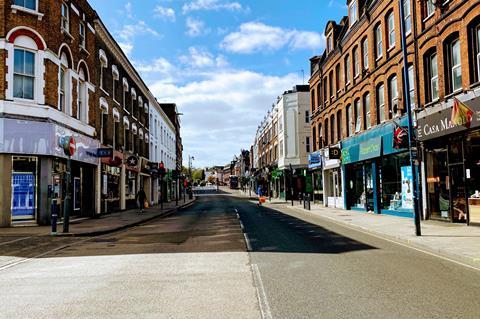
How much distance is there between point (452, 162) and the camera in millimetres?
16828

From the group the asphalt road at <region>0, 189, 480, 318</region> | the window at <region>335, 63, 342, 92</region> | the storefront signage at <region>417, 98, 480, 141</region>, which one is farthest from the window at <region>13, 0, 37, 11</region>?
the window at <region>335, 63, 342, 92</region>

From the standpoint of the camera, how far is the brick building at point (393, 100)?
1622 centimetres

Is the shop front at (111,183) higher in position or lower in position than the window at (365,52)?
lower

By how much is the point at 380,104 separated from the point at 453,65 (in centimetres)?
715

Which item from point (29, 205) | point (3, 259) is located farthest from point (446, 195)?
point (29, 205)

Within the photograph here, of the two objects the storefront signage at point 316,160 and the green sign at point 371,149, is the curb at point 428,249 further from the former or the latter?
the storefront signage at point 316,160

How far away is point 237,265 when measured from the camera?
890 cm

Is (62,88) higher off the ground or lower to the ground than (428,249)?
higher

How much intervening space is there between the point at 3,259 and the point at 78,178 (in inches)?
510

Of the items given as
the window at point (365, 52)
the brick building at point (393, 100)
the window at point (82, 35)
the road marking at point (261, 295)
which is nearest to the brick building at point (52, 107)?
the window at point (82, 35)

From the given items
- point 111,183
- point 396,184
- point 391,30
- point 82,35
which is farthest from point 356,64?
point 111,183

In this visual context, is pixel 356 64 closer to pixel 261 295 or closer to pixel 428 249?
pixel 428 249

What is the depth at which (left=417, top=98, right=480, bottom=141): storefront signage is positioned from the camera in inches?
582

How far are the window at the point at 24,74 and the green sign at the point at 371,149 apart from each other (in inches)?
666
